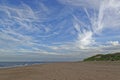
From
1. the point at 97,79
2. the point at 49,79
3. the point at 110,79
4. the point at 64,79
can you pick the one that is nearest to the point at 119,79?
the point at 110,79

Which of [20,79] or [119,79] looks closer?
[119,79]

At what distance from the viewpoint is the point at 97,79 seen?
1684 centimetres

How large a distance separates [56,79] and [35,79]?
1.88 metres

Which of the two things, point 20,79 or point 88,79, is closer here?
point 88,79

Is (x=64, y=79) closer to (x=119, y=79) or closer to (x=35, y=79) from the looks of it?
(x=35, y=79)

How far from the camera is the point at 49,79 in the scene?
1725 centimetres

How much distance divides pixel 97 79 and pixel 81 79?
51.2 inches

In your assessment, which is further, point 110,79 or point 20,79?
point 20,79

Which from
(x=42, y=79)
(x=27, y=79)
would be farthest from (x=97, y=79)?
(x=27, y=79)

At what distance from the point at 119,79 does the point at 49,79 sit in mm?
5711

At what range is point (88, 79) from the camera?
→ 662 inches

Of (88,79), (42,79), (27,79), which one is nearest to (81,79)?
(88,79)

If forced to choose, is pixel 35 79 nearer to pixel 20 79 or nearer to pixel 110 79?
pixel 20 79

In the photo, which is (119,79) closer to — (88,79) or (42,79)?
(88,79)
